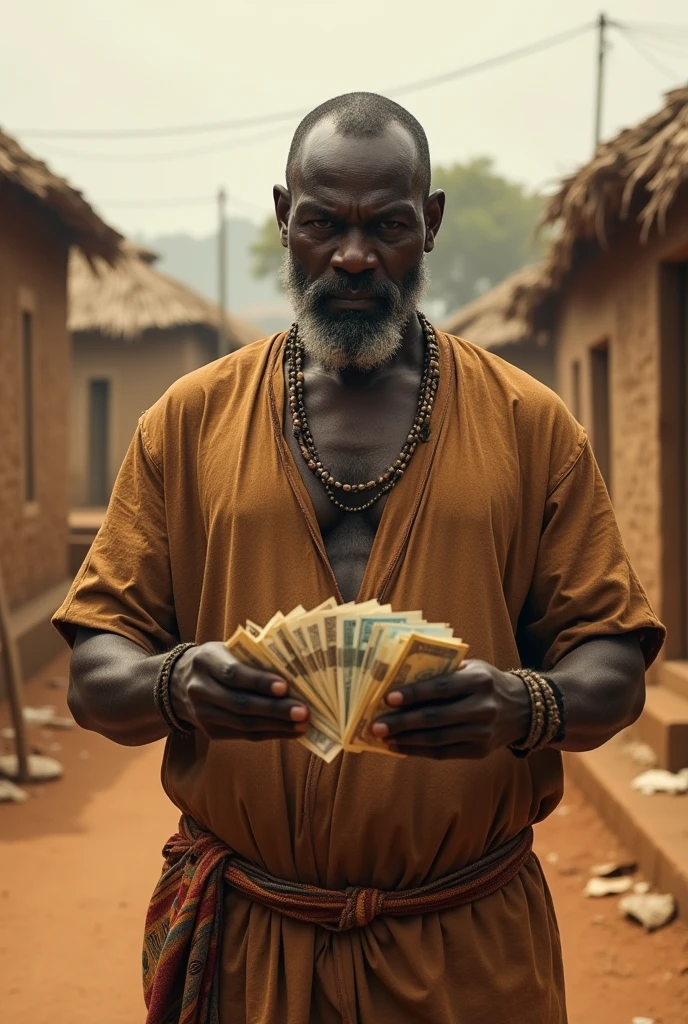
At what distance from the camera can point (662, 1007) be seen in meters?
4.46

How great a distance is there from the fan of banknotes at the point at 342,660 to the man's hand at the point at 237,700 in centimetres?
3

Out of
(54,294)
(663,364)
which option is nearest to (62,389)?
(54,294)

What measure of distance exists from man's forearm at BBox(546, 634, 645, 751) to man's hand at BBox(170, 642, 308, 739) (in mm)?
462

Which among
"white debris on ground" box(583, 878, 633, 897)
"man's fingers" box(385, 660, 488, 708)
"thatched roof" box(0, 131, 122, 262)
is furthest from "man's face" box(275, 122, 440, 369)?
"thatched roof" box(0, 131, 122, 262)

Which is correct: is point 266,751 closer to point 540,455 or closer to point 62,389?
point 540,455

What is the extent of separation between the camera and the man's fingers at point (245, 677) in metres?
1.78

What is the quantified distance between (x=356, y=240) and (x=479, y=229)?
5045 centimetres

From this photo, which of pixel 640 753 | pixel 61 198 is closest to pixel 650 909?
pixel 640 753

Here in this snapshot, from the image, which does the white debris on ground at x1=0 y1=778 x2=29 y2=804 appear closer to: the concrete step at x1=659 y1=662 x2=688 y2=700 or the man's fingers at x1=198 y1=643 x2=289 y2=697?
the concrete step at x1=659 y1=662 x2=688 y2=700

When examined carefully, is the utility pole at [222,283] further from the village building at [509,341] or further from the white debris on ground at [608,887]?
the white debris on ground at [608,887]

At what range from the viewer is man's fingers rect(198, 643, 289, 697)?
5.83 ft

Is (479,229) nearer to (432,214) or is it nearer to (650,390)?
(650,390)

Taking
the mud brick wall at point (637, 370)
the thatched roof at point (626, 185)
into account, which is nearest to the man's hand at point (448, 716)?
the thatched roof at point (626, 185)

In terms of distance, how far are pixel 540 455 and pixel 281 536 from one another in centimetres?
48
